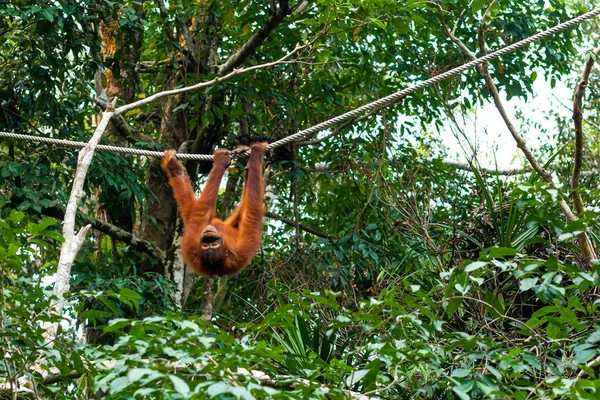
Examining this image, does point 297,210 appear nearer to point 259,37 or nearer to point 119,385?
point 259,37

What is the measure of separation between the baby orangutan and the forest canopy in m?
0.55

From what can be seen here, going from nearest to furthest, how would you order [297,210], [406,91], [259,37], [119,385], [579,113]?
[119,385] → [579,113] → [406,91] → [259,37] → [297,210]

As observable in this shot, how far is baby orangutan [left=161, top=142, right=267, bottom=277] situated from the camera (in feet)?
23.0

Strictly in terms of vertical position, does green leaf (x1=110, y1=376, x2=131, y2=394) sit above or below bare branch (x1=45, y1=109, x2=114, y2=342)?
below

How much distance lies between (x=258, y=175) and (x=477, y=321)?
2333 mm

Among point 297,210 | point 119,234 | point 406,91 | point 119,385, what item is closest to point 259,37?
point 297,210

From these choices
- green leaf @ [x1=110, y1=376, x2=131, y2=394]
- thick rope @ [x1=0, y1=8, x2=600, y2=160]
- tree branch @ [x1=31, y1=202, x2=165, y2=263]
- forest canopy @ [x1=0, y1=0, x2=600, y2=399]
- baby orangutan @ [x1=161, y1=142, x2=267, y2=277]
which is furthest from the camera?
tree branch @ [x1=31, y1=202, x2=165, y2=263]

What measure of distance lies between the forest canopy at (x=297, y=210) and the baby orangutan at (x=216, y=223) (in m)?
0.55

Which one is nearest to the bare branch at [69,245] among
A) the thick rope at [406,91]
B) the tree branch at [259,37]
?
the thick rope at [406,91]

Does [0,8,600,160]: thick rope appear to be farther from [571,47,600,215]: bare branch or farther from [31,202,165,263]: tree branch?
[31,202,165,263]: tree branch

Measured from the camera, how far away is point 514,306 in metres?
6.25

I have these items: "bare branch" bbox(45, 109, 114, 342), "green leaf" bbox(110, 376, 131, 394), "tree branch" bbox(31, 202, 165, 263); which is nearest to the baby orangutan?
"tree branch" bbox(31, 202, 165, 263)

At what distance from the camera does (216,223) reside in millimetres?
7477

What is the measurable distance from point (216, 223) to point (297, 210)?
7.38 feet
